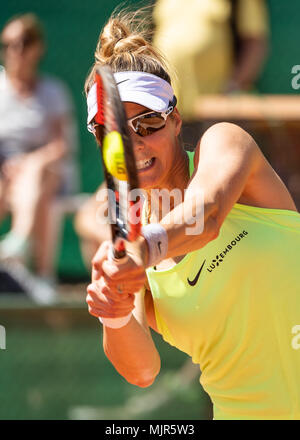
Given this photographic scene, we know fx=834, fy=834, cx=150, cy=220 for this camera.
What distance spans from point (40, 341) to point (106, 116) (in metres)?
2.99

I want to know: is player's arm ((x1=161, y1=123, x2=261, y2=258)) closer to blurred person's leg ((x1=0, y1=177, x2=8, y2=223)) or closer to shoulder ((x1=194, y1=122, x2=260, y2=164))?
shoulder ((x1=194, y1=122, x2=260, y2=164))

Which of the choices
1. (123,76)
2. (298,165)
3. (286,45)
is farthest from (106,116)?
(286,45)

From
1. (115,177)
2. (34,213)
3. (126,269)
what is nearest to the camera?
(126,269)

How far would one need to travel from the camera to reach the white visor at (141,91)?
1.83 meters

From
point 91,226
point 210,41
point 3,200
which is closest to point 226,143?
point 210,41

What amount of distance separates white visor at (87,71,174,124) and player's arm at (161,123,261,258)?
13 cm

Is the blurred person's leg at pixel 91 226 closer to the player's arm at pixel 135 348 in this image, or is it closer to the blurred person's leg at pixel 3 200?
the blurred person's leg at pixel 3 200

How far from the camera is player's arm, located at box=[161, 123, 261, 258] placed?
1.56 meters

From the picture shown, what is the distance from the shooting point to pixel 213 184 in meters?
1.66

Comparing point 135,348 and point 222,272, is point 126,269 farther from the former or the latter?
point 135,348

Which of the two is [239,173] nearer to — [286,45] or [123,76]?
[123,76]

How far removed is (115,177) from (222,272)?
482mm

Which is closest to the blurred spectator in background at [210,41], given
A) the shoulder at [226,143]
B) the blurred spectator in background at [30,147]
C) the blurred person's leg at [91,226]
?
the blurred person's leg at [91,226]

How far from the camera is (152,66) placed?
1.91 m
